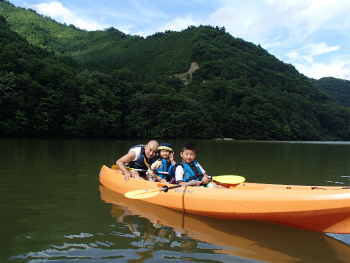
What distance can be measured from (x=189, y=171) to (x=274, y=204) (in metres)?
1.93

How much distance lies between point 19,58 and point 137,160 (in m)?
39.5

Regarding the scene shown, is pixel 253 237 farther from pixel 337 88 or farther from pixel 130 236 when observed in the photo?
pixel 337 88

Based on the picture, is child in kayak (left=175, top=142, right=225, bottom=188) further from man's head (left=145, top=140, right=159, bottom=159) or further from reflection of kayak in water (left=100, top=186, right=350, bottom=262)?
man's head (left=145, top=140, right=159, bottom=159)

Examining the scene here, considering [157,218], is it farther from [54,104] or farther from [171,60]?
[171,60]

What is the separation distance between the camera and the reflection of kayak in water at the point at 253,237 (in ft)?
12.9

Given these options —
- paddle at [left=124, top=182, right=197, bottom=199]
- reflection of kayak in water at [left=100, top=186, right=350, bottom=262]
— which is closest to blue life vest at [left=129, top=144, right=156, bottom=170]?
reflection of kayak in water at [left=100, top=186, right=350, bottom=262]

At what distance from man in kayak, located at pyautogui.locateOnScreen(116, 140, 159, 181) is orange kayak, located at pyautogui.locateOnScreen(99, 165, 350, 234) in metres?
1.21

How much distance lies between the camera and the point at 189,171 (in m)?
6.09

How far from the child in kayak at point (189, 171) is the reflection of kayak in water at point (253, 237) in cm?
70

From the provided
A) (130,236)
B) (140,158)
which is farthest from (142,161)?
(130,236)

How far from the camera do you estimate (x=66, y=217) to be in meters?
5.26

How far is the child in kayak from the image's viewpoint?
5.98 metres

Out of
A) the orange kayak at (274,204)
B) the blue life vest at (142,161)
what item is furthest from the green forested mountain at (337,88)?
the orange kayak at (274,204)

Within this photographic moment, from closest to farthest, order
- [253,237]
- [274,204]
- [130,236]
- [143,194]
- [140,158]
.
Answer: [130,236] → [253,237] → [274,204] → [143,194] → [140,158]
